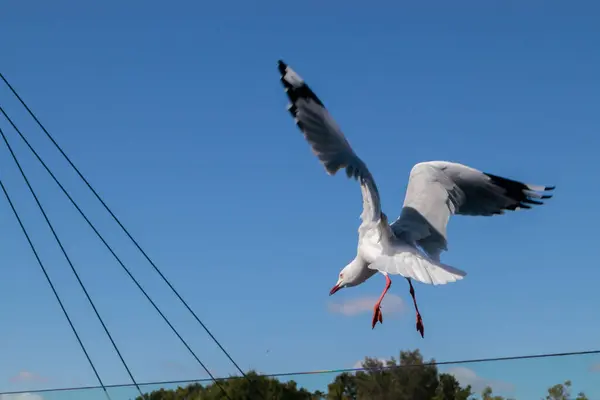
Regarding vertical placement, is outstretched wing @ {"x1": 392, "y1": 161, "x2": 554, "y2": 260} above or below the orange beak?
above

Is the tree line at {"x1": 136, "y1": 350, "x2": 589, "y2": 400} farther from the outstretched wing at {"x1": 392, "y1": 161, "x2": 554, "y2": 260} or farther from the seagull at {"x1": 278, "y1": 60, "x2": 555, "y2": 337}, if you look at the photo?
the outstretched wing at {"x1": 392, "y1": 161, "x2": 554, "y2": 260}

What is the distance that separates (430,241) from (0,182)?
4001 millimetres

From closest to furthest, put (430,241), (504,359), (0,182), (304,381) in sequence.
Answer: (504,359), (304,381), (430,241), (0,182)

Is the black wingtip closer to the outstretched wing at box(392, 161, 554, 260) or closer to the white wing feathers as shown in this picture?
the white wing feathers

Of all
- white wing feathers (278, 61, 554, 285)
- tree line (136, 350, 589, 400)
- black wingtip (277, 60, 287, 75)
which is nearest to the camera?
tree line (136, 350, 589, 400)

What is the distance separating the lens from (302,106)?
20.5 feet

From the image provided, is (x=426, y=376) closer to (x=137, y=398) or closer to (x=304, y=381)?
(x=304, y=381)

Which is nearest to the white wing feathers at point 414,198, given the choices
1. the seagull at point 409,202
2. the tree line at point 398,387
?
the seagull at point 409,202

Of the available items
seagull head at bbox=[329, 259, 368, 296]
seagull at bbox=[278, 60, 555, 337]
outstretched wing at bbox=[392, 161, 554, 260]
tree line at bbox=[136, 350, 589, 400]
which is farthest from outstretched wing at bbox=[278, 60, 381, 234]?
tree line at bbox=[136, 350, 589, 400]

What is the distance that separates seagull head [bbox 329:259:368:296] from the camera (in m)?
6.23

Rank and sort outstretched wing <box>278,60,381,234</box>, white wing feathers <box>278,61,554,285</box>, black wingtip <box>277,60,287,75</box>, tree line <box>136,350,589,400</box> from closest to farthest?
tree line <box>136,350,589,400</box> → white wing feathers <box>278,61,554,285</box> → outstretched wing <box>278,60,381,234</box> → black wingtip <box>277,60,287,75</box>

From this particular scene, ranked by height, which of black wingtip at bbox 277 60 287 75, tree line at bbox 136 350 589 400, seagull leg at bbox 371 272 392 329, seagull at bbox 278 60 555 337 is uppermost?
black wingtip at bbox 277 60 287 75

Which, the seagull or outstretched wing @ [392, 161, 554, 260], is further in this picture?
outstretched wing @ [392, 161, 554, 260]

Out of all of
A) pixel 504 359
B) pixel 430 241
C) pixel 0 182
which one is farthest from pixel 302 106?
pixel 0 182
